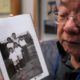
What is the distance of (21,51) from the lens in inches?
27.4

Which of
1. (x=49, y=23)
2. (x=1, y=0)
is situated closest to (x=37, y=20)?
(x=49, y=23)

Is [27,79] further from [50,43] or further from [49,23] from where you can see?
[49,23]

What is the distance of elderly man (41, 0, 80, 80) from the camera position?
689 millimetres

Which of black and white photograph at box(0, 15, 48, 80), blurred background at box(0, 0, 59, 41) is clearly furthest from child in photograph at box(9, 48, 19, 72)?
blurred background at box(0, 0, 59, 41)

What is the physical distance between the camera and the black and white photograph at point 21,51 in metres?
0.66

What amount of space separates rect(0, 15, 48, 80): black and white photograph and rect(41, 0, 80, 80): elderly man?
61 millimetres

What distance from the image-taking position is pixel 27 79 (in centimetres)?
69

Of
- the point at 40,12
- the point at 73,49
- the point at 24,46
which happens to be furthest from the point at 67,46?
the point at 40,12

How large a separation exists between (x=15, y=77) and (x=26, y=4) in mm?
612

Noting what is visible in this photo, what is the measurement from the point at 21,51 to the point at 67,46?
5.6 inches

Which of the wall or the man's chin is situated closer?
the man's chin

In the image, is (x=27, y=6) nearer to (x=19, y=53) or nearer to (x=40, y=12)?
(x=40, y=12)

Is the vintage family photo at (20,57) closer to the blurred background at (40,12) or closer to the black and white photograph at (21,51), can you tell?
the black and white photograph at (21,51)

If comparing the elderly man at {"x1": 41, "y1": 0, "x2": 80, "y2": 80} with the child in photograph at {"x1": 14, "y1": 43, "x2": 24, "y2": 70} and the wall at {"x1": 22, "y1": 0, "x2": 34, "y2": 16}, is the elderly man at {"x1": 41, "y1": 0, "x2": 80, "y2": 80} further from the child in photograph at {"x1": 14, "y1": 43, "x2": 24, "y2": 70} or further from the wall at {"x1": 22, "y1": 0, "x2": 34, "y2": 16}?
the wall at {"x1": 22, "y1": 0, "x2": 34, "y2": 16}
